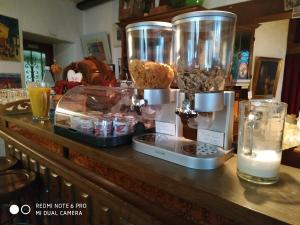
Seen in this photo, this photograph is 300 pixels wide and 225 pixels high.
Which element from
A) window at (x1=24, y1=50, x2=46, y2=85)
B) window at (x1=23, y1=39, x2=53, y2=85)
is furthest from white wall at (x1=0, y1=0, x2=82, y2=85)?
window at (x1=24, y1=50, x2=46, y2=85)

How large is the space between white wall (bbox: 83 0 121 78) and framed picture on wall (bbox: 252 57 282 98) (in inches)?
→ 75.5

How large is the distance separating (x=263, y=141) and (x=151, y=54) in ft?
1.47

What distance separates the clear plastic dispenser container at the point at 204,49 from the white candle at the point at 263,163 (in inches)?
7.5

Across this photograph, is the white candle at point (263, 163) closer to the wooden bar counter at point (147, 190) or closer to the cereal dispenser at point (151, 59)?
the wooden bar counter at point (147, 190)

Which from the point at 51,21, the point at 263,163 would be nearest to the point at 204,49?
the point at 263,163

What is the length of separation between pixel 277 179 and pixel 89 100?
2.74ft

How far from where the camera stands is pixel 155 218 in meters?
0.63

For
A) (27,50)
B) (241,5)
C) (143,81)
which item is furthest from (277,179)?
(27,50)

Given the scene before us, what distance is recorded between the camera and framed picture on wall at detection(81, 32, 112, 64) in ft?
10.9

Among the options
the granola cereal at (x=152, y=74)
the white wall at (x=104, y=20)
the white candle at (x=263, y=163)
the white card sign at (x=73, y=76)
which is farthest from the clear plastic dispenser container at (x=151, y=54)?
the white wall at (x=104, y=20)

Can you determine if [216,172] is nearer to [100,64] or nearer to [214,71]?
[214,71]

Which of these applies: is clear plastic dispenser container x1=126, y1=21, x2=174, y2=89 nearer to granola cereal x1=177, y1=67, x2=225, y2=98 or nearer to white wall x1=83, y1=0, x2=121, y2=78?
granola cereal x1=177, y1=67, x2=225, y2=98

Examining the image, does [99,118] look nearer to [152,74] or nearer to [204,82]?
[152,74]

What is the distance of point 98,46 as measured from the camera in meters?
3.42
